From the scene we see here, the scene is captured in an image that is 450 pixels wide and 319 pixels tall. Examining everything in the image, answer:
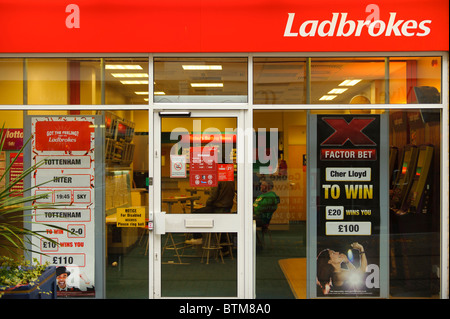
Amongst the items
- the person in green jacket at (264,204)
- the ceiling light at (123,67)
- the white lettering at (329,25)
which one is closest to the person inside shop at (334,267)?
the person in green jacket at (264,204)

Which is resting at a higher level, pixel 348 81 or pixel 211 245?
pixel 348 81

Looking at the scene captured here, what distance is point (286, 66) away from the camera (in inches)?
210

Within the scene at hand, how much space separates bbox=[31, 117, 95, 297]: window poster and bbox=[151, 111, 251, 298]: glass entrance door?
856 mm

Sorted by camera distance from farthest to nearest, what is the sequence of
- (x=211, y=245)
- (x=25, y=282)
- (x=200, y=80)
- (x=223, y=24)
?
(x=200, y=80) < (x=211, y=245) < (x=223, y=24) < (x=25, y=282)

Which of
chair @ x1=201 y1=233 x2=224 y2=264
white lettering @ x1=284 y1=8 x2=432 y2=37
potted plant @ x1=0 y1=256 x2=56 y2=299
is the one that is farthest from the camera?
chair @ x1=201 y1=233 x2=224 y2=264

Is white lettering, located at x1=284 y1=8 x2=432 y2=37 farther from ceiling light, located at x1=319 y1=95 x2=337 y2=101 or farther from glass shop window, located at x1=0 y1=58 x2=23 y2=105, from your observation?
glass shop window, located at x1=0 y1=58 x2=23 y2=105

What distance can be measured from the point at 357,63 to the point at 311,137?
1110mm

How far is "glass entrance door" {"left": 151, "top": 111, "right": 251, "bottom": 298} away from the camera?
527 cm

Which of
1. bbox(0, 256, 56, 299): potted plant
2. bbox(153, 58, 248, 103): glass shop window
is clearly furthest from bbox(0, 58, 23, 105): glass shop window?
bbox(0, 256, 56, 299): potted plant

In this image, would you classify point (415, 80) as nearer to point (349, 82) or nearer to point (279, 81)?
point (349, 82)

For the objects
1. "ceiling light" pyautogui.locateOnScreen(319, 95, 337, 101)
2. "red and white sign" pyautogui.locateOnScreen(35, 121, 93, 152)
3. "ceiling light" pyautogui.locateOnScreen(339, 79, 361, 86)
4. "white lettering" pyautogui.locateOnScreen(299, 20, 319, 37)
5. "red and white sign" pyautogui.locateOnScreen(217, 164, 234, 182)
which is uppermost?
"white lettering" pyautogui.locateOnScreen(299, 20, 319, 37)

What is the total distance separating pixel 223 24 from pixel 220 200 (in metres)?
2.19

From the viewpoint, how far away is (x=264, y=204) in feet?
17.5

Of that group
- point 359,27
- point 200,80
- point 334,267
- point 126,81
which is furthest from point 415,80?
point 126,81
